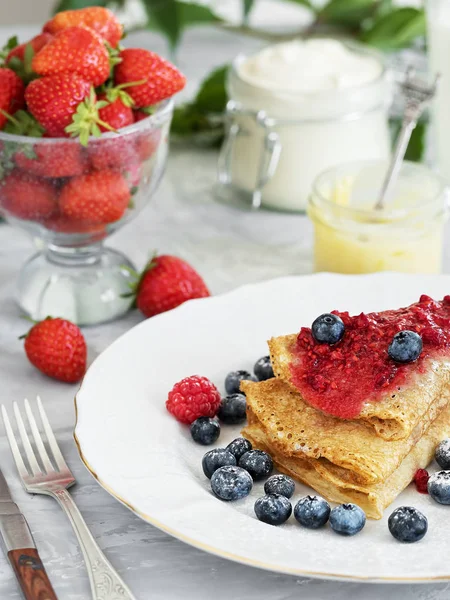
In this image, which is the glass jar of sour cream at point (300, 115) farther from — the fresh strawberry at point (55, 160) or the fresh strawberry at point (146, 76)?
the fresh strawberry at point (55, 160)

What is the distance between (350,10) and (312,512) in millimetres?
2348

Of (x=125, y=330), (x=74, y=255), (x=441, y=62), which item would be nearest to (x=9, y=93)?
(x=74, y=255)

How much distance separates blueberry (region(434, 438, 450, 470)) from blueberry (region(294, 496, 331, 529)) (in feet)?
0.86

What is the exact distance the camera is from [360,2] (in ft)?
10.6

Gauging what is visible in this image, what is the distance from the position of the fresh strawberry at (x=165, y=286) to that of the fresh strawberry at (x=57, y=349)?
226 millimetres

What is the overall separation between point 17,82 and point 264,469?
3.11 feet

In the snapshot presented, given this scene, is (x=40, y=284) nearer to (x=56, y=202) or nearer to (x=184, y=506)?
(x=56, y=202)

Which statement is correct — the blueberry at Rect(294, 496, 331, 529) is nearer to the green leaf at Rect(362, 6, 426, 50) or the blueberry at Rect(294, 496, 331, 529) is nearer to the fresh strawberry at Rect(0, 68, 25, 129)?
the fresh strawberry at Rect(0, 68, 25, 129)

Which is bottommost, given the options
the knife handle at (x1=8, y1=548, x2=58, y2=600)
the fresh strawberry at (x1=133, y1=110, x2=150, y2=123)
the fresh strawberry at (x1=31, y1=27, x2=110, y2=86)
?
the knife handle at (x1=8, y1=548, x2=58, y2=600)

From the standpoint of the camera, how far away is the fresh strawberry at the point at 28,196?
187cm

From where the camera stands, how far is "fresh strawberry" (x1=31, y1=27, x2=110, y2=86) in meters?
1.79

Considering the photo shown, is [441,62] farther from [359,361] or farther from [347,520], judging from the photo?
[347,520]

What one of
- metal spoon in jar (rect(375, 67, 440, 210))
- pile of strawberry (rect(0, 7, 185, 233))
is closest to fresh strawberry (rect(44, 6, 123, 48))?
pile of strawberry (rect(0, 7, 185, 233))

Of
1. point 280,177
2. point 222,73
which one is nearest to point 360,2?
point 222,73
